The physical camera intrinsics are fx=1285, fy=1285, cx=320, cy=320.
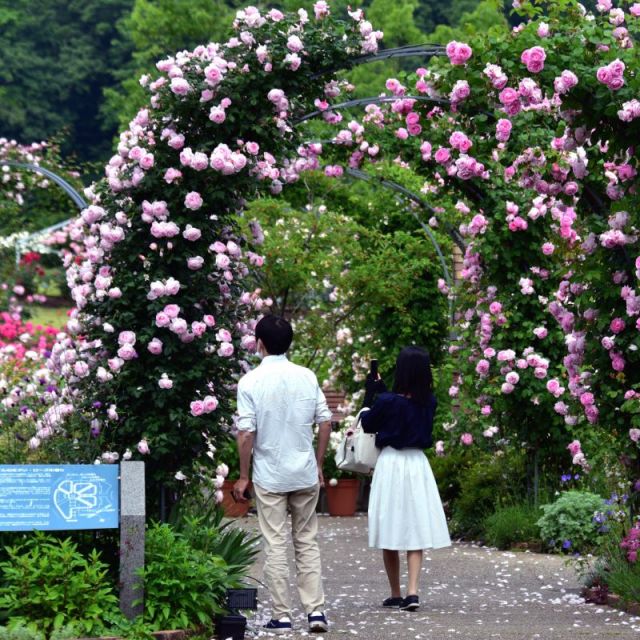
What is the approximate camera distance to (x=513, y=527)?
11117 millimetres

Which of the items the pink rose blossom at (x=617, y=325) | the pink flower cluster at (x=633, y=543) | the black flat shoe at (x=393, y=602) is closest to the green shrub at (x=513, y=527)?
the pink flower cluster at (x=633, y=543)

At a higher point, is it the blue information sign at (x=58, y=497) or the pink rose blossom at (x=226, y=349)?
the pink rose blossom at (x=226, y=349)

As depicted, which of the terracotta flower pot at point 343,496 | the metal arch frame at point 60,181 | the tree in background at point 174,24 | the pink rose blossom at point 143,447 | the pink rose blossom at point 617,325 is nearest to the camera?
the pink rose blossom at point 617,325

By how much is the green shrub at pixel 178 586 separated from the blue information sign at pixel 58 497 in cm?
30

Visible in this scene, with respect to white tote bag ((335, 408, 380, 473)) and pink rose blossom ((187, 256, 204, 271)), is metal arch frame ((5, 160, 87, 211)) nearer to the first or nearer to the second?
pink rose blossom ((187, 256, 204, 271))

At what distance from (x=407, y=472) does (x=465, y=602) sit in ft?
3.92

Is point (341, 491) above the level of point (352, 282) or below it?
below

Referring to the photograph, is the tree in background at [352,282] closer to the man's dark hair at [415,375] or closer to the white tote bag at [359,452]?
the white tote bag at [359,452]

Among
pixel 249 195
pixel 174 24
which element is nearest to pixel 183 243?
pixel 249 195

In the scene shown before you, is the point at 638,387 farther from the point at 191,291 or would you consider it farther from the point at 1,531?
the point at 1,531

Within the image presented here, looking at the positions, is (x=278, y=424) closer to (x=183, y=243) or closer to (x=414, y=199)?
(x=183, y=243)

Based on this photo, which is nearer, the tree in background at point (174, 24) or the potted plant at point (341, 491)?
the potted plant at point (341, 491)

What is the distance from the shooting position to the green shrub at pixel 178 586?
6.08 m

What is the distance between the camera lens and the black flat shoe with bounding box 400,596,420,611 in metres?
7.24
